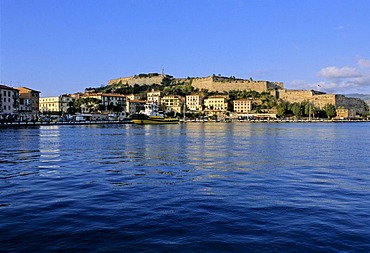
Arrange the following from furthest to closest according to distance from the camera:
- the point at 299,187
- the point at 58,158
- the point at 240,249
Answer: the point at 58,158 < the point at 299,187 < the point at 240,249

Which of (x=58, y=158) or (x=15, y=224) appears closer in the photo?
(x=15, y=224)

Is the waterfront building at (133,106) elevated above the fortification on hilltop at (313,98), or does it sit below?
below

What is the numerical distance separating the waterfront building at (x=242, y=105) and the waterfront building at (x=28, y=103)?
96.1 meters

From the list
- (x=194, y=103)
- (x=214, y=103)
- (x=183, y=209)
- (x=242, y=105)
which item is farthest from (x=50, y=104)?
(x=183, y=209)

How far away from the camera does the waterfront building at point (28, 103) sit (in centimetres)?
9394

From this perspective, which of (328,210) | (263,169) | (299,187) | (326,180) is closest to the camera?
(328,210)

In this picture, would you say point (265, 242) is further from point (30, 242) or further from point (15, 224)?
point (15, 224)

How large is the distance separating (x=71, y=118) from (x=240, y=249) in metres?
113

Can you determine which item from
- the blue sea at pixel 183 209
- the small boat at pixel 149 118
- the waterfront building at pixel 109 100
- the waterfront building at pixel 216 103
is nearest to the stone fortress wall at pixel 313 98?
the waterfront building at pixel 216 103

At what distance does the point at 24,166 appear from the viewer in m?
19.2

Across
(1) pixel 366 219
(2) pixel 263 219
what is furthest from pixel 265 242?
(1) pixel 366 219

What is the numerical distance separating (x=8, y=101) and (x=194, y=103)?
333ft

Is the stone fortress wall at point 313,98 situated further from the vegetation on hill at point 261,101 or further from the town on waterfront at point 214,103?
the vegetation on hill at point 261,101

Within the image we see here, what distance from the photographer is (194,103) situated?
175 m
